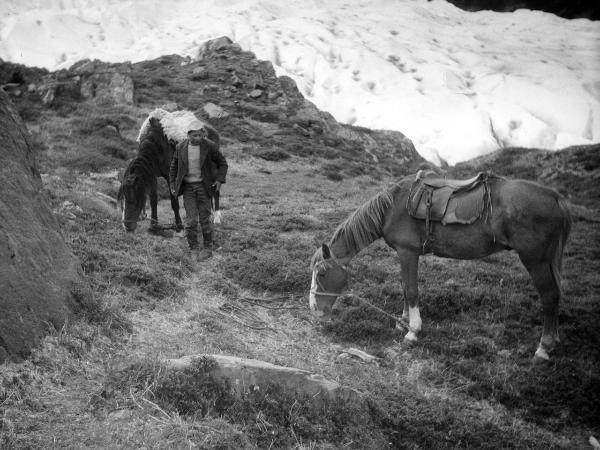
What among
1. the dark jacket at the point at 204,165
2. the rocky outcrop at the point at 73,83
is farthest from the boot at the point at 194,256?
the rocky outcrop at the point at 73,83

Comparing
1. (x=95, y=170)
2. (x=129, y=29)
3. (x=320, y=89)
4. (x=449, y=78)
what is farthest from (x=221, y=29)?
(x=95, y=170)

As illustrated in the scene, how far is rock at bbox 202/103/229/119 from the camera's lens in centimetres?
2716

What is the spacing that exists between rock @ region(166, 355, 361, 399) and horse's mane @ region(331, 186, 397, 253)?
2801 millimetres

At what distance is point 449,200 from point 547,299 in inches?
71.8

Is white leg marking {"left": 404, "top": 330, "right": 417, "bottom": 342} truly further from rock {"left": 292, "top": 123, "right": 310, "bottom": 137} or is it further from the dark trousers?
rock {"left": 292, "top": 123, "right": 310, "bottom": 137}

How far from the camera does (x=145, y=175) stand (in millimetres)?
9844

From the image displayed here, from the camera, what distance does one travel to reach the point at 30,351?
159 inches

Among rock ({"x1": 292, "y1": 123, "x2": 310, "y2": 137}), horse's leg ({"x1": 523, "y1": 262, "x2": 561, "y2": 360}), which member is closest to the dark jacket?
horse's leg ({"x1": 523, "y1": 262, "x2": 561, "y2": 360})

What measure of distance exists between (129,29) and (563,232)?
313ft

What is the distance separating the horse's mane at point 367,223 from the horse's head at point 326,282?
0.39m

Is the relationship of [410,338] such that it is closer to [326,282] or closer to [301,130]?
[326,282]

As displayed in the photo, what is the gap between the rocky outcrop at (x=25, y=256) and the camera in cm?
407

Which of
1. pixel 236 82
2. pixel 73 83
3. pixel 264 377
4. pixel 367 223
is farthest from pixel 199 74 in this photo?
pixel 264 377

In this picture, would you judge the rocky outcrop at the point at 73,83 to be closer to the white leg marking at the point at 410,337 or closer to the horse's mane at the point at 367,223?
the horse's mane at the point at 367,223
